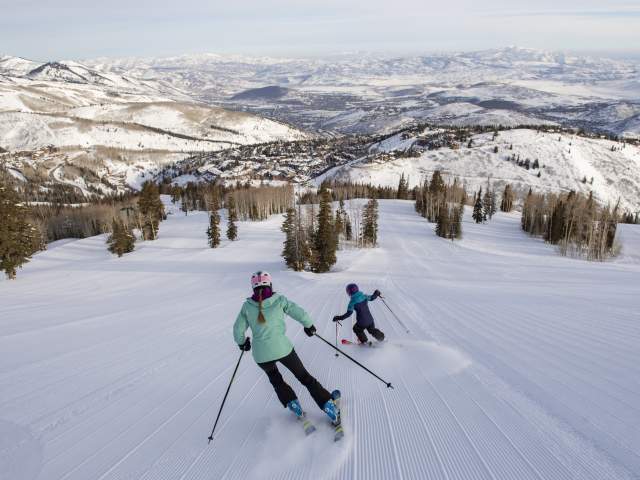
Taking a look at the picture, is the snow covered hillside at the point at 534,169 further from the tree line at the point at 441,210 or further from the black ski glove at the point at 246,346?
the black ski glove at the point at 246,346

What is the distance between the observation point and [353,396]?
6.66m

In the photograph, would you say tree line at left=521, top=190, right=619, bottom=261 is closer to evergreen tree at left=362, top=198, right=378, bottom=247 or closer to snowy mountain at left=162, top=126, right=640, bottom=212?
evergreen tree at left=362, top=198, right=378, bottom=247

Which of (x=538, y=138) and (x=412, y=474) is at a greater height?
(x=538, y=138)

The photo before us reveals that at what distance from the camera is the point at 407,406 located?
6223mm

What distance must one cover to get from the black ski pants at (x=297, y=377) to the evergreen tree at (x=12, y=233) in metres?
31.8

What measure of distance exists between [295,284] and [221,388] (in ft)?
55.9

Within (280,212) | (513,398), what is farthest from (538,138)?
(513,398)

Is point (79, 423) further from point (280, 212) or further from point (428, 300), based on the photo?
point (280, 212)

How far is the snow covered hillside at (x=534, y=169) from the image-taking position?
155m

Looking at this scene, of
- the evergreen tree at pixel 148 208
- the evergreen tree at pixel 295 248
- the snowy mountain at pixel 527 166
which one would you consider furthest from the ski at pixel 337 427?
the snowy mountain at pixel 527 166

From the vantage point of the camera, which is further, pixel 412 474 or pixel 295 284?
pixel 295 284

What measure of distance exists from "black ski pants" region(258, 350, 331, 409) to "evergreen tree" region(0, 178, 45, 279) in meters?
31.8

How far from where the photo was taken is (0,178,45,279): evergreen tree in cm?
2794

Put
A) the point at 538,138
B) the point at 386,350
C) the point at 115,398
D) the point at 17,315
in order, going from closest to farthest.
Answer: the point at 115,398
the point at 386,350
the point at 17,315
the point at 538,138
